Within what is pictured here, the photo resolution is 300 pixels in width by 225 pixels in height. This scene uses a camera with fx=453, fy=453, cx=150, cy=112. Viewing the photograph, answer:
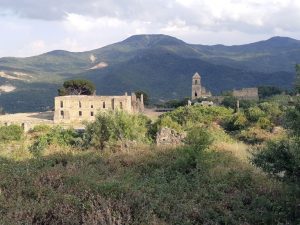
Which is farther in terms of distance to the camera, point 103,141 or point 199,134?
point 103,141

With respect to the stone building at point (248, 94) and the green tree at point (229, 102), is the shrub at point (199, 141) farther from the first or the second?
the stone building at point (248, 94)

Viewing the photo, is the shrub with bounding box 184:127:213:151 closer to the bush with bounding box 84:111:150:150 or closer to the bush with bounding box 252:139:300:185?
the bush with bounding box 252:139:300:185

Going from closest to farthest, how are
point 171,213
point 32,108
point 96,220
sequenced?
point 96,220
point 171,213
point 32,108

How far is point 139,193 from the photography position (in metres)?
8.73

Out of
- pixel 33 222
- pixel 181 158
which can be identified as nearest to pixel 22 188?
pixel 33 222

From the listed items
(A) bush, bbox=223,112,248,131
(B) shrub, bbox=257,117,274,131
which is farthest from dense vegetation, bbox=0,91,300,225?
(A) bush, bbox=223,112,248,131

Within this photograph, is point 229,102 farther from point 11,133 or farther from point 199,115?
point 11,133

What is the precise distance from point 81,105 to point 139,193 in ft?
180

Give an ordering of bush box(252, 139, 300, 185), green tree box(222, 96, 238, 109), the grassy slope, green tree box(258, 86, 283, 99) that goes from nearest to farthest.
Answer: the grassy slope
bush box(252, 139, 300, 185)
green tree box(222, 96, 238, 109)
green tree box(258, 86, 283, 99)

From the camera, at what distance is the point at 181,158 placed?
1211 centimetres

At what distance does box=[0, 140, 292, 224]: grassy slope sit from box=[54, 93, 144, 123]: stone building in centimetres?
4976

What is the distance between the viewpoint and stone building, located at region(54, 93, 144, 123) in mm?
62094

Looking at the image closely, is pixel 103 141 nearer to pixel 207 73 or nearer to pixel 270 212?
pixel 270 212

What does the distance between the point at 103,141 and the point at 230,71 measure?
154 metres
